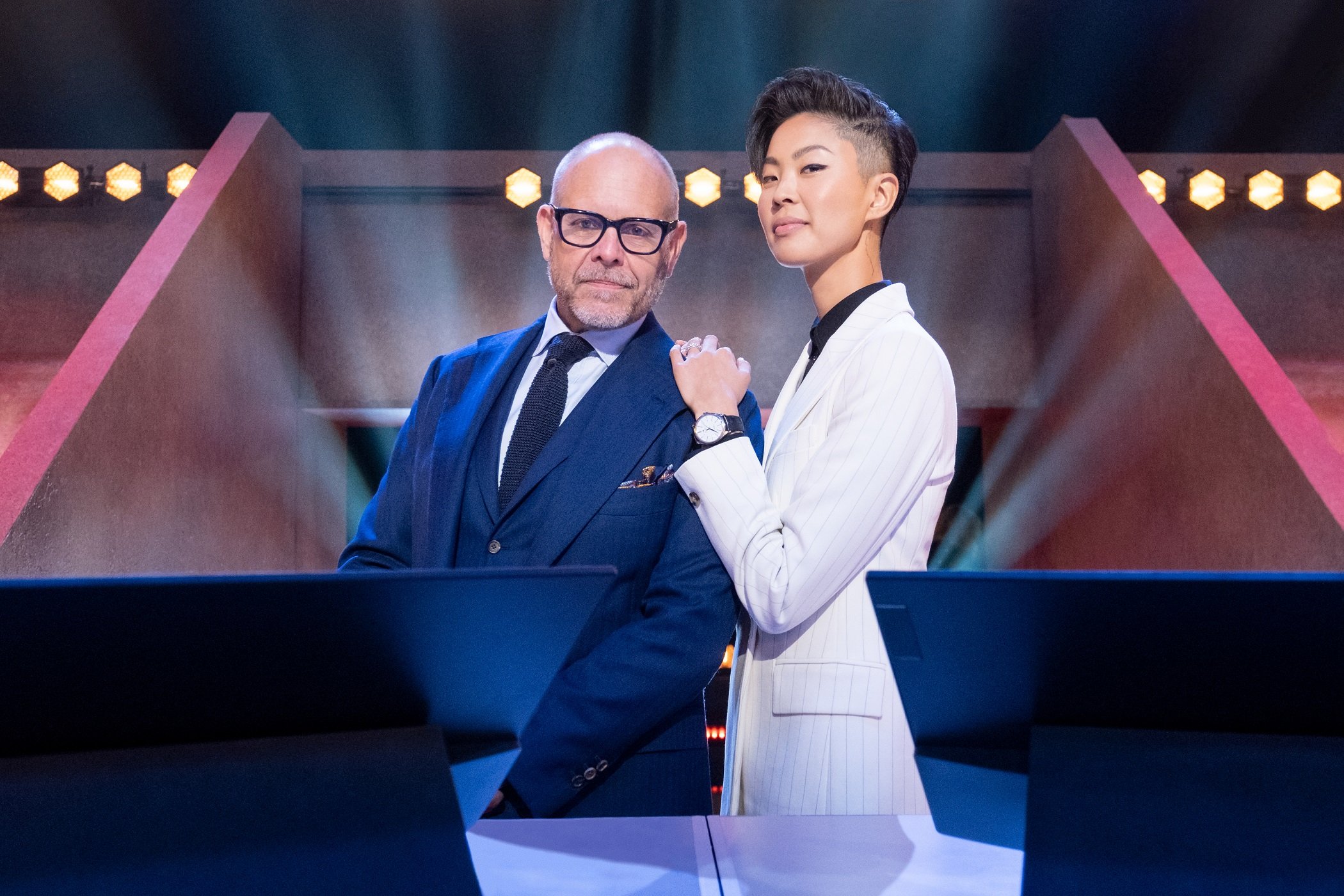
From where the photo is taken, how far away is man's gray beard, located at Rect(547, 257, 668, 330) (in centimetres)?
156

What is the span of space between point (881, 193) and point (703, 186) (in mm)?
3246

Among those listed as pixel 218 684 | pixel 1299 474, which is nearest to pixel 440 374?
pixel 218 684

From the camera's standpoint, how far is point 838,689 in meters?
1.36

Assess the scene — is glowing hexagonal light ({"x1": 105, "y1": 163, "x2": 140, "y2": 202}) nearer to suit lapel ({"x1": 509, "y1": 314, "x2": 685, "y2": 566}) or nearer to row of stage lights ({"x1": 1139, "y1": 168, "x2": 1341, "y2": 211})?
suit lapel ({"x1": 509, "y1": 314, "x2": 685, "y2": 566})

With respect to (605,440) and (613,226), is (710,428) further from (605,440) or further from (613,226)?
(613,226)

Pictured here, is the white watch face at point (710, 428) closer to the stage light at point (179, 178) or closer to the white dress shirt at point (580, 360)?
the white dress shirt at point (580, 360)

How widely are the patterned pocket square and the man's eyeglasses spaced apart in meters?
0.32

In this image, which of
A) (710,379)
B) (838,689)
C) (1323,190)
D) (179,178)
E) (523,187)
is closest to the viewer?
(838,689)

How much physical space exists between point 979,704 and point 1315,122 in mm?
5191

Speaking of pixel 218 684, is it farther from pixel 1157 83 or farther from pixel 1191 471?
pixel 1157 83

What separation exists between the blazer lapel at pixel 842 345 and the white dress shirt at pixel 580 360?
261 mm

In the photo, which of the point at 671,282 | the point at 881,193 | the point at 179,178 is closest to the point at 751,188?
the point at 671,282

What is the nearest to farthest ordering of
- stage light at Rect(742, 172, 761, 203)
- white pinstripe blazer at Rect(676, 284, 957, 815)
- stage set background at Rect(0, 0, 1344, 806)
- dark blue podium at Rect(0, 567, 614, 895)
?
dark blue podium at Rect(0, 567, 614, 895) < white pinstripe blazer at Rect(676, 284, 957, 815) < stage set background at Rect(0, 0, 1344, 806) < stage light at Rect(742, 172, 761, 203)

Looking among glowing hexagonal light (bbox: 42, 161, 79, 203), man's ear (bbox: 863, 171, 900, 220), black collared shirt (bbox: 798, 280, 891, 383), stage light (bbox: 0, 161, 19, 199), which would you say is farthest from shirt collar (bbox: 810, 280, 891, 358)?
stage light (bbox: 0, 161, 19, 199)
